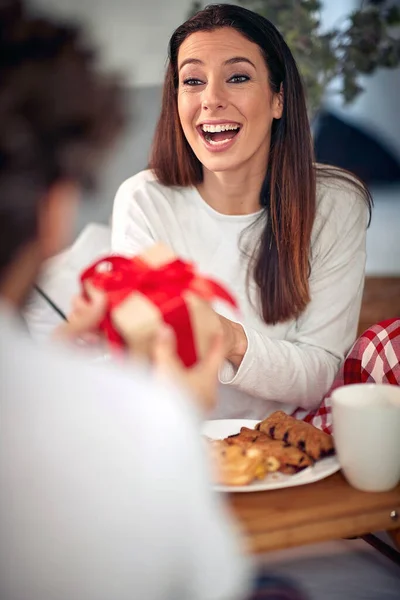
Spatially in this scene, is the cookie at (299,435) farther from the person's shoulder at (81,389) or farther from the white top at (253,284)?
the person's shoulder at (81,389)

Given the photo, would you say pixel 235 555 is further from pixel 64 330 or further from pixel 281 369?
pixel 281 369

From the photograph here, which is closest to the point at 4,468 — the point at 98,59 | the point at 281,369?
the point at 98,59

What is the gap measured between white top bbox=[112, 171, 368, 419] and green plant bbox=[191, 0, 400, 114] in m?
0.90

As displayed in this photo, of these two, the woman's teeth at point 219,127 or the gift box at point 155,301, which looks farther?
the woman's teeth at point 219,127

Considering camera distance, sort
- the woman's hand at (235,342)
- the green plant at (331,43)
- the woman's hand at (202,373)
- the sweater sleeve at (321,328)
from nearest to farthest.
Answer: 1. the woman's hand at (202,373)
2. the woman's hand at (235,342)
3. the sweater sleeve at (321,328)
4. the green plant at (331,43)

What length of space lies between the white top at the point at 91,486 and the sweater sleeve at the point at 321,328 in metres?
0.93

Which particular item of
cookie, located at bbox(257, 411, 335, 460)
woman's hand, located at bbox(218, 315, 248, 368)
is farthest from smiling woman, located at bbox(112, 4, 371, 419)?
cookie, located at bbox(257, 411, 335, 460)

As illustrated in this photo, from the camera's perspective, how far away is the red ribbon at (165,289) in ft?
3.19

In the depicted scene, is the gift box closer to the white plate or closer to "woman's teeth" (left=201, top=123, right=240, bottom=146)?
the white plate

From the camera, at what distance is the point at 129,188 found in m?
1.99

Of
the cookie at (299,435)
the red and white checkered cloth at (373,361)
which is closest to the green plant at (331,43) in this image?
the red and white checkered cloth at (373,361)

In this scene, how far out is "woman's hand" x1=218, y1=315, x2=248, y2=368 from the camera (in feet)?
4.96

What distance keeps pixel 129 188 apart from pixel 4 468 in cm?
141

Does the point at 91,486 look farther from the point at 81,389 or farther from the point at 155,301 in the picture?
the point at 155,301
